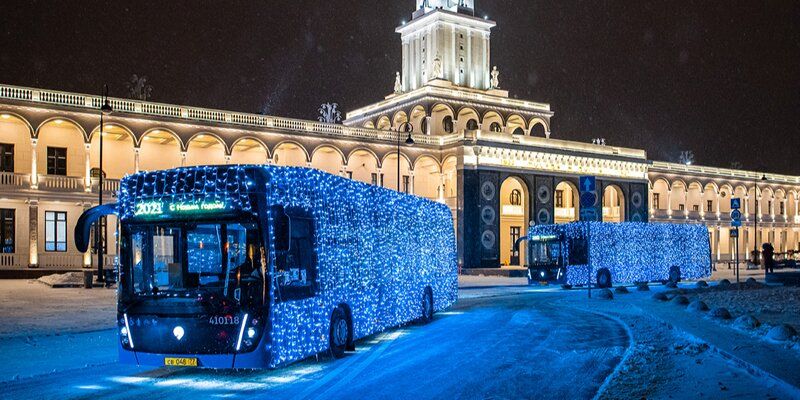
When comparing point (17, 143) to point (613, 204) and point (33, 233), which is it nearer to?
point (33, 233)

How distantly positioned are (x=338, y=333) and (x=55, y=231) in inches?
1362

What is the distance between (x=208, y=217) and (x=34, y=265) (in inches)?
1358

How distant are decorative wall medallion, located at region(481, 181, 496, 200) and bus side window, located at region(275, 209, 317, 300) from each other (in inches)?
1780

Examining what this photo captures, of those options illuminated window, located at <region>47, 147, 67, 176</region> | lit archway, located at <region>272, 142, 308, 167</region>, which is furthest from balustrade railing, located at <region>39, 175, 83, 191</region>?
lit archway, located at <region>272, 142, 308, 167</region>

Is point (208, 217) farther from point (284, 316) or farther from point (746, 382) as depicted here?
point (746, 382)

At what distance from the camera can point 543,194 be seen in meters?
60.3

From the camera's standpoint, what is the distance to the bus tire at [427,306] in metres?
17.9

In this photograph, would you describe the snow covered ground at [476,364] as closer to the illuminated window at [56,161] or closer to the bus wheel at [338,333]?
the bus wheel at [338,333]

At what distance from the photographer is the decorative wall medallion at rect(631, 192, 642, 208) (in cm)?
6675

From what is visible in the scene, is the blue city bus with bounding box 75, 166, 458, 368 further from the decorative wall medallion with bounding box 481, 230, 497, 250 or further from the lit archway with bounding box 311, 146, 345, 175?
the decorative wall medallion with bounding box 481, 230, 497, 250

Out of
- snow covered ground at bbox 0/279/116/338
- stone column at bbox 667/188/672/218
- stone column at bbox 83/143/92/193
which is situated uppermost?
stone column at bbox 83/143/92/193

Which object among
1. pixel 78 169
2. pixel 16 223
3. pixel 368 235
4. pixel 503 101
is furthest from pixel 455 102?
pixel 368 235

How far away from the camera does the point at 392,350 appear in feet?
42.7

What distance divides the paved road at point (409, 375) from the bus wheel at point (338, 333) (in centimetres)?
21
